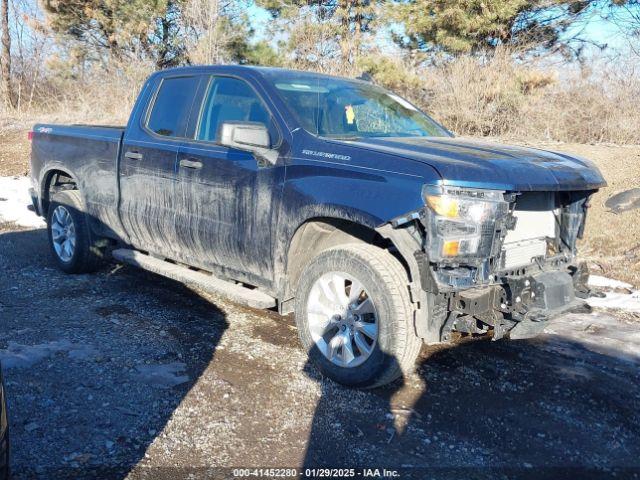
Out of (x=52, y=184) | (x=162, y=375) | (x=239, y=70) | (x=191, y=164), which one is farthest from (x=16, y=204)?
(x=162, y=375)

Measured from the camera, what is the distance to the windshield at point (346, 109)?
465cm

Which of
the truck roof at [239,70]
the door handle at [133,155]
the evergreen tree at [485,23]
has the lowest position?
the door handle at [133,155]

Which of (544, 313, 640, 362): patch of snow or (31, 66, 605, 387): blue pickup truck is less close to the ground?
(31, 66, 605, 387): blue pickup truck

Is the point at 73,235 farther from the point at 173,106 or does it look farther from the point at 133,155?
the point at 173,106

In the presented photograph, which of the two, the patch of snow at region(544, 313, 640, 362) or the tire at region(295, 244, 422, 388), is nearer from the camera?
the tire at region(295, 244, 422, 388)

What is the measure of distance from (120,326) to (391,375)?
235cm

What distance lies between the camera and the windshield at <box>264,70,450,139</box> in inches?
183

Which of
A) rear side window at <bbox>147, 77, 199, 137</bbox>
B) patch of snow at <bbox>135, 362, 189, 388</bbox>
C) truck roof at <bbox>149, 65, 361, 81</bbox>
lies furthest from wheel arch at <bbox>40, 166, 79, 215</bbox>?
patch of snow at <bbox>135, 362, 189, 388</bbox>

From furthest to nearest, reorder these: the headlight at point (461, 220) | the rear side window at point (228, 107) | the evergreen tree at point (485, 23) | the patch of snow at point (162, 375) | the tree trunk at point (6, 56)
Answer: the tree trunk at point (6, 56) → the evergreen tree at point (485, 23) → the rear side window at point (228, 107) → the patch of snow at point (162, 375) → the headlight at point (461, 220)

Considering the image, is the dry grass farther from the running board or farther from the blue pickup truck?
the running board

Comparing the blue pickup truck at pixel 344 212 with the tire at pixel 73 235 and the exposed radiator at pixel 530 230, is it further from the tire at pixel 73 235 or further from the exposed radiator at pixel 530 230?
the tire at pixel 73 235

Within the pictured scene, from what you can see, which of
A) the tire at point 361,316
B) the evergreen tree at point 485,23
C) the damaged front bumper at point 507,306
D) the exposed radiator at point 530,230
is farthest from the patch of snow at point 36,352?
the evergreen tree at point 485,23

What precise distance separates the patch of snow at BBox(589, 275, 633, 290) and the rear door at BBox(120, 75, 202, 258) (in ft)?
14.4

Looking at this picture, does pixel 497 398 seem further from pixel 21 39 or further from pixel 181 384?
pixel 21 39
